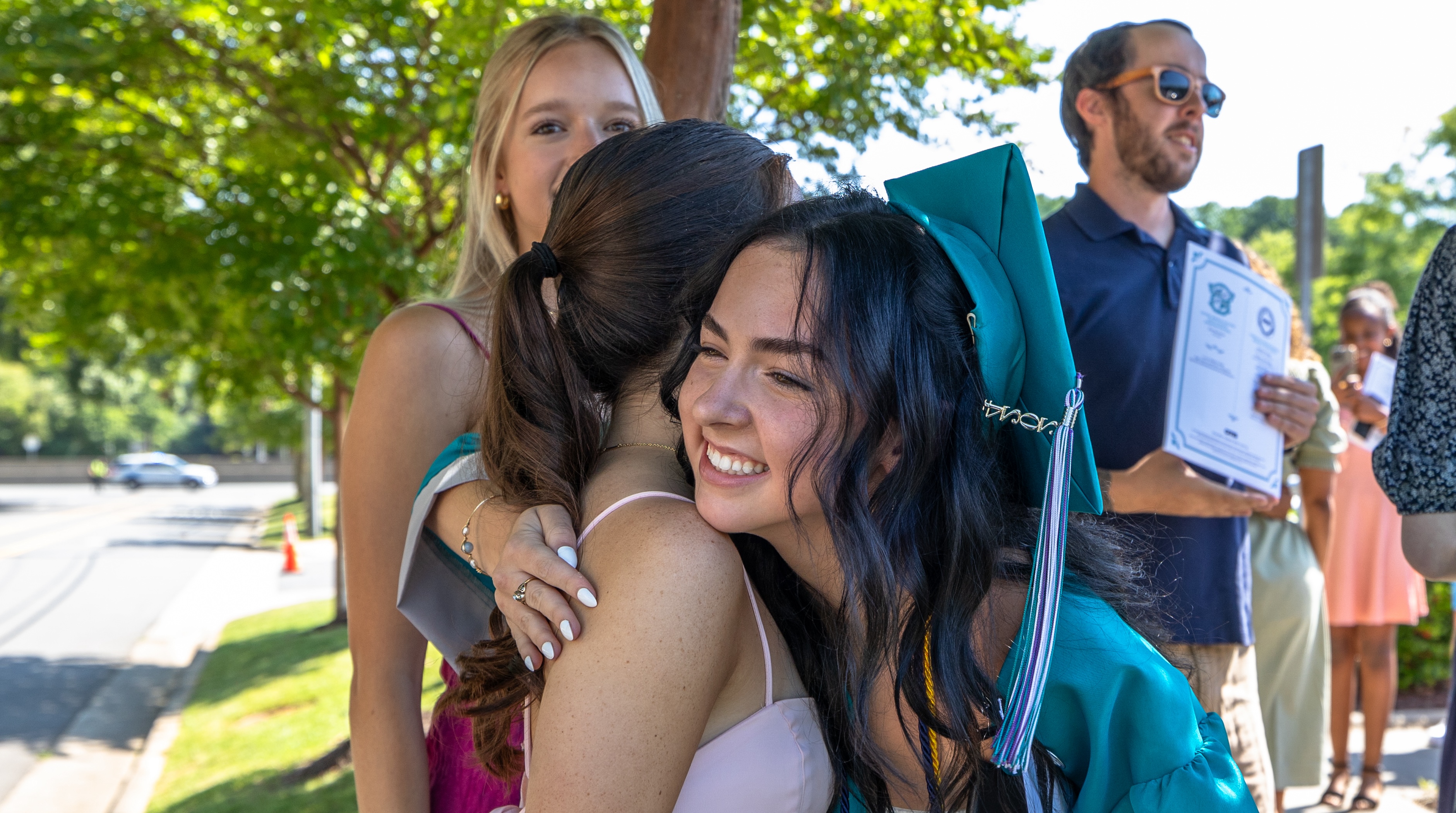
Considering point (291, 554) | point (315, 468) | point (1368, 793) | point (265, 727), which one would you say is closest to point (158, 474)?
point (315, 468)

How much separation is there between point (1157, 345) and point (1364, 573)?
359 centimetres

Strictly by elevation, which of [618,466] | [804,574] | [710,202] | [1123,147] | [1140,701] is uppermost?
[1123,147]

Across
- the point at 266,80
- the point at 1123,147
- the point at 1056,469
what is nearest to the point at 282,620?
the point at 266,80

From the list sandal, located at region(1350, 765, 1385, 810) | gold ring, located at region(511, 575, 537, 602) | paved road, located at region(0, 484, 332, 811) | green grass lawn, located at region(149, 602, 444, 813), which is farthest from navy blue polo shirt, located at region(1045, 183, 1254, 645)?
paved road, located at region(0, 484, 332, 811)

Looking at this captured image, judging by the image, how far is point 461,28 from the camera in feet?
18.8

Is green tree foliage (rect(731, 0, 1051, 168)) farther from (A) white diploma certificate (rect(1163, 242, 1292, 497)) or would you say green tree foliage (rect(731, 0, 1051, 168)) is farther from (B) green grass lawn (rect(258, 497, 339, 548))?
(B) green grass lawn (rect(258, 497, 339, 548))

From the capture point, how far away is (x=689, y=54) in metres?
2.97

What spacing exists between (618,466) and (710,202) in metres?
0.43

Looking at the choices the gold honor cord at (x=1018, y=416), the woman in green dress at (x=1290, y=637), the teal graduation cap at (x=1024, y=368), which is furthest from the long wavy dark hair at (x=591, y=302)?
the woman in green dress at (x=1290, y=637)

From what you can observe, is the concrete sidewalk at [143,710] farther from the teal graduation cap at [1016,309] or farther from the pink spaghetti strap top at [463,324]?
the teal graduation cap at [1016,309]

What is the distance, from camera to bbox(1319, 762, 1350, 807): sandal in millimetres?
5074

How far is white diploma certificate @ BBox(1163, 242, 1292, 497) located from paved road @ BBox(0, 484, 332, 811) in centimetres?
702

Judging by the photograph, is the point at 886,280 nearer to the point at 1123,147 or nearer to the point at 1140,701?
the point at 1140,701

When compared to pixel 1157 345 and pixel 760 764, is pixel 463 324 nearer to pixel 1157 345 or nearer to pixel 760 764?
pixel 760 764
